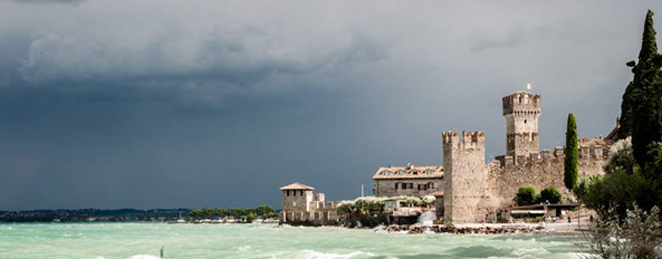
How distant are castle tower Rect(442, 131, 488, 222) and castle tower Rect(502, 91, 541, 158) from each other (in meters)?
10.5

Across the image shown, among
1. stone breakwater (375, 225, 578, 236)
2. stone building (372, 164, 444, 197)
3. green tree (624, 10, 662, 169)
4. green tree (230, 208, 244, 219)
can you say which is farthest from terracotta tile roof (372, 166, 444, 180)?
green tree (230, 208, 244, 219)

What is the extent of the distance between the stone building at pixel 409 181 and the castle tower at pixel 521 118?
35.6 feet

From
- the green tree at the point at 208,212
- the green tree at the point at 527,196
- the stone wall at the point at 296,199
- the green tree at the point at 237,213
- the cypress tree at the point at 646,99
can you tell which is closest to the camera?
the cypress tree at the point at 646,99

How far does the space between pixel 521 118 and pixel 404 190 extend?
596 inches

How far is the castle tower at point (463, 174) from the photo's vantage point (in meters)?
64.5

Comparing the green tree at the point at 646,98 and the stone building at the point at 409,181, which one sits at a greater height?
the green tree at the point at 646,98

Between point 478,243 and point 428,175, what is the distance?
40540 mm

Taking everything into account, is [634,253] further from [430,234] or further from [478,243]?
[430,234]

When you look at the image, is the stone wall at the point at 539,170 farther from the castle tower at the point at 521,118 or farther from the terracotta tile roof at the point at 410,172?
the terracotta tile roof at the point at 410,172

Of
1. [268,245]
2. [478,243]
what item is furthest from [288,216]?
[478,243]

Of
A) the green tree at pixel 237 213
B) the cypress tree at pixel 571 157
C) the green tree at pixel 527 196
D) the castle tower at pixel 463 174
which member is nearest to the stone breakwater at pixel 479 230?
the castle tower at pixel 463 174

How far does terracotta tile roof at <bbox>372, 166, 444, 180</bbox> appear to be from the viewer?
8531 cm

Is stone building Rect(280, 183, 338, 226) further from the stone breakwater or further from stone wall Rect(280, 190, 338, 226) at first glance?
the stone breakwater

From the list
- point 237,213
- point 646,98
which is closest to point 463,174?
point 646,98
